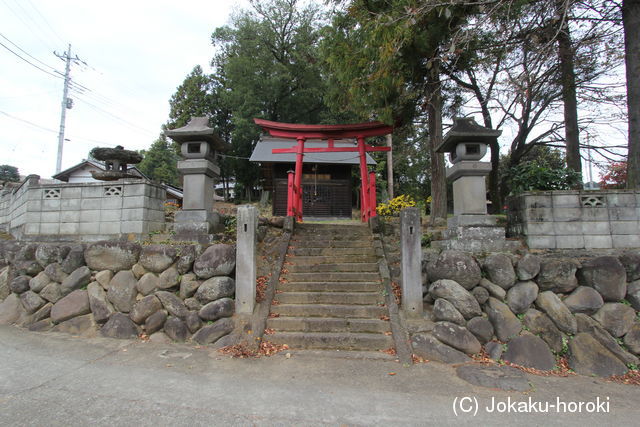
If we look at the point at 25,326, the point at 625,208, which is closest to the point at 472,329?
the point at 625,208

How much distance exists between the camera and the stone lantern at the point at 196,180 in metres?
5.96

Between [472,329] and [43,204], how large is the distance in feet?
26.6

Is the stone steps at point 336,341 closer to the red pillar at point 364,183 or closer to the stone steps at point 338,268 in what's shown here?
the stone steps at point 338,268

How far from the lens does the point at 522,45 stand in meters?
8.12

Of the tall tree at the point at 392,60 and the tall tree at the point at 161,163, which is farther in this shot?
the tall tree at the point at 161,163

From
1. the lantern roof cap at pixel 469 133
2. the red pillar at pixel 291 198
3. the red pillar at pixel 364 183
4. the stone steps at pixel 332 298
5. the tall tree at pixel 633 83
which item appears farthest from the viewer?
the red pillar at pixel 364 183

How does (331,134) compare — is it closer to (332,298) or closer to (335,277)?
(335,277)

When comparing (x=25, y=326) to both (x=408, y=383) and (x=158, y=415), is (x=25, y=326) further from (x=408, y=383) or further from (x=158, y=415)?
(x=408, y=383)

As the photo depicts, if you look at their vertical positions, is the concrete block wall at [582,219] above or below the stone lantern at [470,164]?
below

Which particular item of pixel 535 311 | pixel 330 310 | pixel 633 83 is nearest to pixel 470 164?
pixel 535 311

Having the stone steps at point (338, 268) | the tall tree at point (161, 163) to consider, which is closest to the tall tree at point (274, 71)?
the tall tree at point (161, 163)

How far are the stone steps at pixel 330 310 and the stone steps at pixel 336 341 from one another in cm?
44

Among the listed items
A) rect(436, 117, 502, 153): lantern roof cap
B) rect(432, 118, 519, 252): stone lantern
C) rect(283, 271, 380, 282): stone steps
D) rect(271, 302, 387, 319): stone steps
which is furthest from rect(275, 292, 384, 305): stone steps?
rect(436, 117, 502, 153): lantern roof cap

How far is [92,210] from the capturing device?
6.17 m
